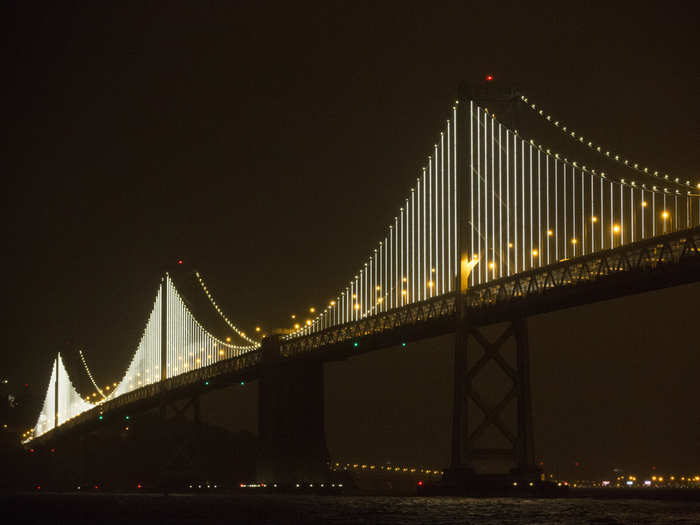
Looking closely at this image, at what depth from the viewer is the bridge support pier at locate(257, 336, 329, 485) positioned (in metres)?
65.8

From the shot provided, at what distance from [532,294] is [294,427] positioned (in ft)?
74.4

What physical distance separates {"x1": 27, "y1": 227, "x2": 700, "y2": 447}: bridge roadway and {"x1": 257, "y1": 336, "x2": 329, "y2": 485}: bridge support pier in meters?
1.30

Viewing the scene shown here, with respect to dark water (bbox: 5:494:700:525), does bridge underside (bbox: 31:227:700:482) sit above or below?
above

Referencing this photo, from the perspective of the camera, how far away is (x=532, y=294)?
46125mm

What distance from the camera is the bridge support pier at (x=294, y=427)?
65.8 meters

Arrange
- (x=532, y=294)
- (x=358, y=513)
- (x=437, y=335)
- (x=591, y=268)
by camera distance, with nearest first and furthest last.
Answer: (x=591, y=268) < (x=358, y=513) < (x=532, y=294) < (x=437, y=335)

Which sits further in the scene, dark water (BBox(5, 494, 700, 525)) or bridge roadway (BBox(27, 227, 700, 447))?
bridge roadway (BBox(27, 227, 700, 447))

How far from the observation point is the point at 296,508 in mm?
47969

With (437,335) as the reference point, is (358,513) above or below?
below

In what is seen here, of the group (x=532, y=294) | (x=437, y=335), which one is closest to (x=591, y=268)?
(x=532, y=294)

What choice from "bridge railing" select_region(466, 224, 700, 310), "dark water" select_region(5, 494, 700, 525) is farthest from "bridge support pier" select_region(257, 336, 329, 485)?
"bridge railing" select_region(466, 224, 700, 310)

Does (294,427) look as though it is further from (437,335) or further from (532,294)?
(532,294)

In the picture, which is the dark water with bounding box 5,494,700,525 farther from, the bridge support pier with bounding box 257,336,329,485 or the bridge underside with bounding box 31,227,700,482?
the bridge support pier with bounding box 257,336,329,485

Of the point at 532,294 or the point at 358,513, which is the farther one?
the point at 532,294
